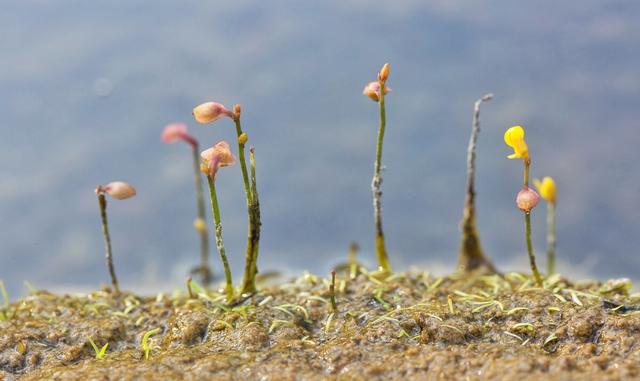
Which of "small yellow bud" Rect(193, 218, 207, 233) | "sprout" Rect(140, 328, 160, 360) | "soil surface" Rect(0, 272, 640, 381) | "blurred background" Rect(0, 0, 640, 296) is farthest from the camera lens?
"blurred background" Rect(0, 0, 640, 296)

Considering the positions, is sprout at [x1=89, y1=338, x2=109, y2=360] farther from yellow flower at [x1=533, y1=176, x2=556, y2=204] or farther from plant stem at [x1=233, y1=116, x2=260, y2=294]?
yellow flower at [x1=533, y1=176, x2=556, y2=204]

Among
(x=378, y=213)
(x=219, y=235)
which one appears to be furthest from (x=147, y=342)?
(x=378, y=213)

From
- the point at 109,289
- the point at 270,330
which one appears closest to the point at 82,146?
the point at 109,289

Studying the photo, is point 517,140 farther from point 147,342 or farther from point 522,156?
point 147,342

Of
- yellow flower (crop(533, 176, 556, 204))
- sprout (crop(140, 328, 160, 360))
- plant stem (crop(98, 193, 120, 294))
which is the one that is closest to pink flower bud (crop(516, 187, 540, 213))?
yellow flower (crop(533, 176, 556, 204))

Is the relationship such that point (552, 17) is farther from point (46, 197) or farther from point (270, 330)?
point (46, 197)

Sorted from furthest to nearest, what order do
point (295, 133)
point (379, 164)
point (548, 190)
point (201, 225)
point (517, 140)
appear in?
point (295, 133), point (201, 225), point (548, 190), point (379, 164), point (517, 140)
